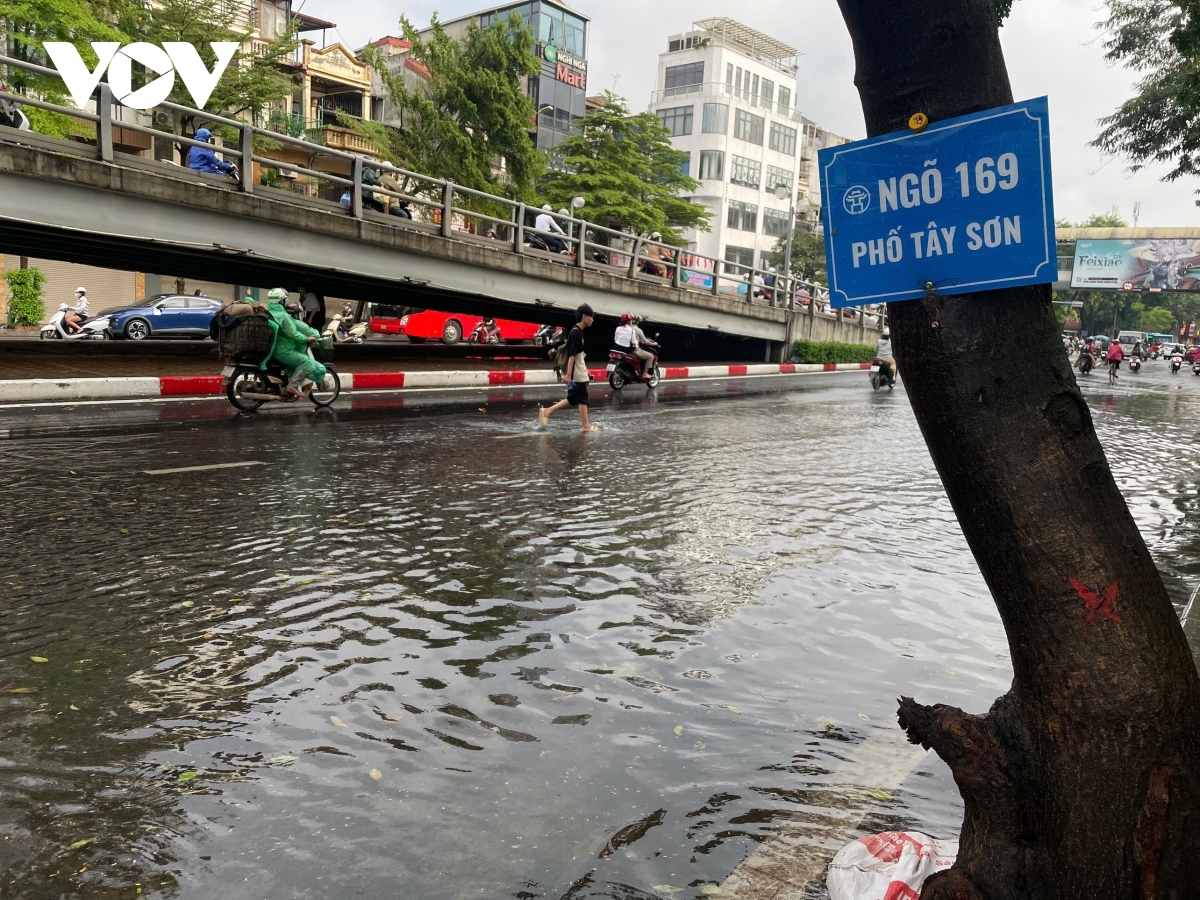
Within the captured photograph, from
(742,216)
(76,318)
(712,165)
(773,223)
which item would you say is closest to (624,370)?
(76,318)

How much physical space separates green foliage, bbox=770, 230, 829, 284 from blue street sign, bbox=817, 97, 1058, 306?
69.9m

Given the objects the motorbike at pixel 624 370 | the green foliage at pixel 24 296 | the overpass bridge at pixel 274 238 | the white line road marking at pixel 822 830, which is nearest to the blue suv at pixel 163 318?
the green foliage at pixel 24 296

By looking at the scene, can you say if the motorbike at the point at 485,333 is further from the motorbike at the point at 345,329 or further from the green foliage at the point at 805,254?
the green foliage at the point at 805,254

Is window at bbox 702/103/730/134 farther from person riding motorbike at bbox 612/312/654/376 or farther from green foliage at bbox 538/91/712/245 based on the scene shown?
person riding motorbike at bbox 612/312/654/376

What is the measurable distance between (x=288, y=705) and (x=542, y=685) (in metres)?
1.13

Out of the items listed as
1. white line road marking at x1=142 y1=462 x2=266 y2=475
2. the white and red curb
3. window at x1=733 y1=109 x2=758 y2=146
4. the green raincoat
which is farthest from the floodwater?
window at x1=733 y1=109 x2=758 y2=146

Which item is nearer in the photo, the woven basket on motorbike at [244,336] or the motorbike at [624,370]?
the woven basket on motorbike at [244,336]

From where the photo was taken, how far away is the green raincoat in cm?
1373

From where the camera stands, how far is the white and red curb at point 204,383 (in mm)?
14209

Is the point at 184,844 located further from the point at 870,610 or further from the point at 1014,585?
the point at 870,610

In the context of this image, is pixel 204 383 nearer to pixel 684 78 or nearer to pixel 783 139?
pixel 684 78

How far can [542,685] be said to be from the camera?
4656mm

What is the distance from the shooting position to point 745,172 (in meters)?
75.2

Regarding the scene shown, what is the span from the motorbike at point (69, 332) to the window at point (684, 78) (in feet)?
184
